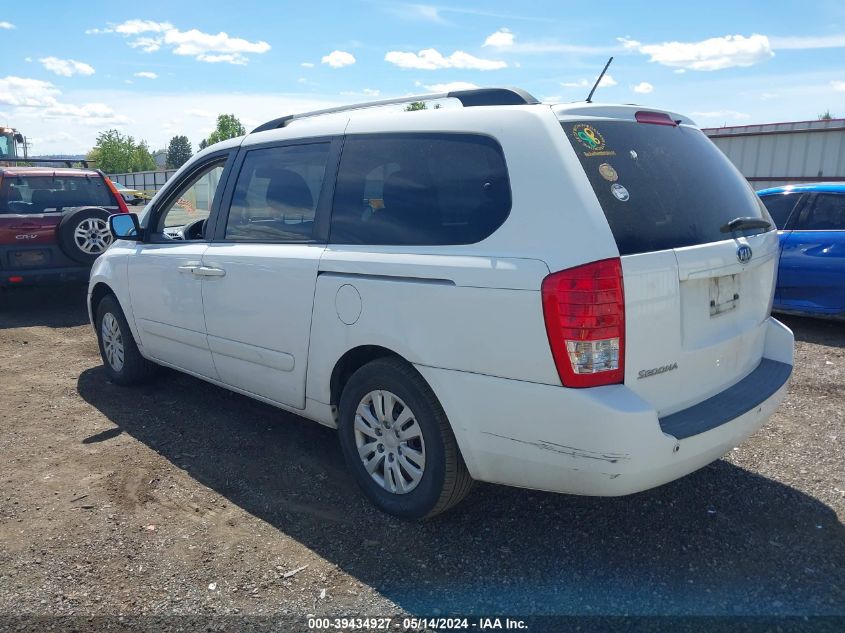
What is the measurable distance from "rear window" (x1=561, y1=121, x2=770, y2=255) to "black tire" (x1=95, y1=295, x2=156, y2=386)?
3.91m

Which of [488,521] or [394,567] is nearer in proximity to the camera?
[394,567]

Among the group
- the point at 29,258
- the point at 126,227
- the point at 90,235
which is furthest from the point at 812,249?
the point at 29,258

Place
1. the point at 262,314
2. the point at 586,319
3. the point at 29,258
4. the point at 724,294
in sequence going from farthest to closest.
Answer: the point at 29,258 → the point at 262,314 → the point at 724,294 → the point at 586,319

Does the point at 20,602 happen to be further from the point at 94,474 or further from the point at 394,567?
the point at 394,567

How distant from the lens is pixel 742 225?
3.20 m

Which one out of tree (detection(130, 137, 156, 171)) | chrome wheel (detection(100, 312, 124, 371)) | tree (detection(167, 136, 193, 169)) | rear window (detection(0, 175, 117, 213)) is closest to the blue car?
chrome wheel (detection(100, 312, 124, 371))

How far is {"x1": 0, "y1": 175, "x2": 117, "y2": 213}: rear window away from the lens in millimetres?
8406

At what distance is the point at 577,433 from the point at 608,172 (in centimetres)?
106

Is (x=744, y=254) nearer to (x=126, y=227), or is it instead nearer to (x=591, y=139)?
(x=591, y=139)

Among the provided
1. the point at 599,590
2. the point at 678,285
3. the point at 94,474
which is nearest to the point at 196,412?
the point at 94,474

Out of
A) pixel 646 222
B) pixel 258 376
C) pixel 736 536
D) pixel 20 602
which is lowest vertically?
pixel 20 602

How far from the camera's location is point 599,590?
9.29ft

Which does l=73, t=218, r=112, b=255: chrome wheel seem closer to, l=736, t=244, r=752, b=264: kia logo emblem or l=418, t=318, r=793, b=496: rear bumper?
l=418, t=318, r=793, b=496: rear bumper

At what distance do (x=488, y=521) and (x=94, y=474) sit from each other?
2.30 m
